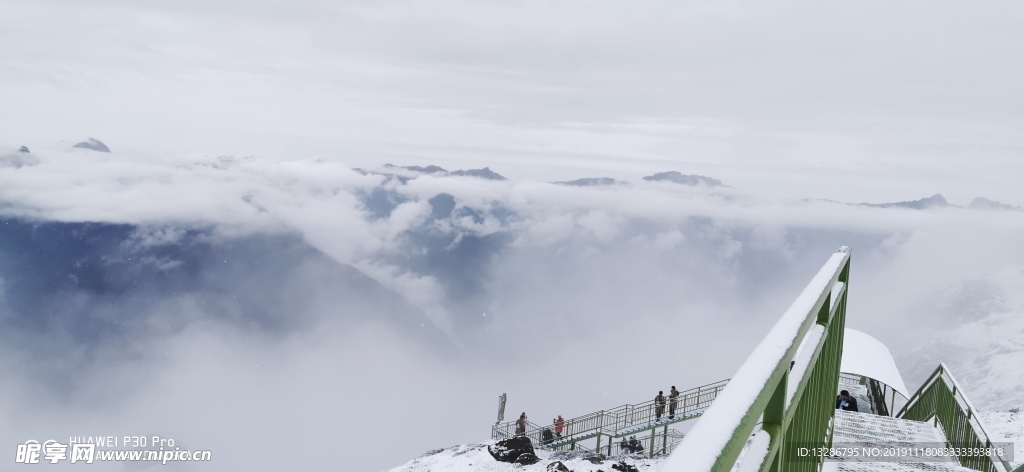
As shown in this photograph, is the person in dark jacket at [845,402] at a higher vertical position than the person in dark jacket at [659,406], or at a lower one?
lower

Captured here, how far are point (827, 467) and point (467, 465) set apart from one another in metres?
19.2

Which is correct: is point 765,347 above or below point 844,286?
below

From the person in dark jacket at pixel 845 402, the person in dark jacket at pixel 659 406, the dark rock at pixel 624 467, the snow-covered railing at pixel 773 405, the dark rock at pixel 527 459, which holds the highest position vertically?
the person in dark jacket at pixel 659 406

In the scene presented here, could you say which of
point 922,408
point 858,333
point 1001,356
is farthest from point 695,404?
point 1001,356

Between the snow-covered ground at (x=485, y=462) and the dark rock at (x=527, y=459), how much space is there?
0.72 feet

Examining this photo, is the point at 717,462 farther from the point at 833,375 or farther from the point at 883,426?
the point at 883,426

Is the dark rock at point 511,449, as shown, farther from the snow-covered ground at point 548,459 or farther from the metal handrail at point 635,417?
the metal handrail at point 635,417

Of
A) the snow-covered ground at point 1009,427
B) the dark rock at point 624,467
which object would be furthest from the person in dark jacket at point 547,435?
the snow-covered ground at point 1009,427

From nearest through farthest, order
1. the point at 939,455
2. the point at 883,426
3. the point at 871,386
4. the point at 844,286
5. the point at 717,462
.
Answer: the point at 717,462
the point at 844,286
the point at 939,455
the point at 883,426
the point at 871,386

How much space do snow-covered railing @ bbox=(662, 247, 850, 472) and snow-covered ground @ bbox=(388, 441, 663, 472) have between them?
1573 centimetres

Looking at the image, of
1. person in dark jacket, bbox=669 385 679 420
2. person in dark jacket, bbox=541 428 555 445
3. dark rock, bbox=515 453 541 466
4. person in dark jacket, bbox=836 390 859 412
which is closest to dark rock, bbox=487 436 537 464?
dark rock, bbox=515 453 541 466

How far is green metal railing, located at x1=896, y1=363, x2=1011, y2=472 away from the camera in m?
5.86

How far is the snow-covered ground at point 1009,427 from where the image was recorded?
13859 millimetres

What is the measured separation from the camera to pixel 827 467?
4191 mm
